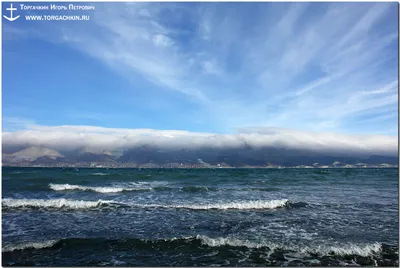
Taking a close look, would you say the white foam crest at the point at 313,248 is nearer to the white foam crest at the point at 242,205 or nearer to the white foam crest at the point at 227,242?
the white foam crest at the point at 227,242

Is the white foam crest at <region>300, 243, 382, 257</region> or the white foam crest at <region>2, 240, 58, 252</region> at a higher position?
the white foam crest at <region>300, 243, 382, 257</region>

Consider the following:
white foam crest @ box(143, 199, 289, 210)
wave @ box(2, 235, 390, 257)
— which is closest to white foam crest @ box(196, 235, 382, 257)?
wave @ box(2, 235, 390, 257)

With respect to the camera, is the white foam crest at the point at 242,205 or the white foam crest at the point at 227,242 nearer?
the white foam crest at the point at 227,242

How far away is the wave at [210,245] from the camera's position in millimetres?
7473

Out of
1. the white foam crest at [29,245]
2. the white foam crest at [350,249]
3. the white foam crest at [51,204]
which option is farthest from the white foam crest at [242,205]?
the white foam crest at [29,245]

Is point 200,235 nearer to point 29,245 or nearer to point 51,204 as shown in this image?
point 29,245

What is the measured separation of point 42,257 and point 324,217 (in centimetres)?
1207

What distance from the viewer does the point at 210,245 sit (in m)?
8.02

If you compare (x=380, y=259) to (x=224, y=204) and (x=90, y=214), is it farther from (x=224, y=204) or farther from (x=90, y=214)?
(x=90, y=214)

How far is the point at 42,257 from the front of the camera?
725 cm

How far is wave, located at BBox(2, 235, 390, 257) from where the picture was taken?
7.47 metres

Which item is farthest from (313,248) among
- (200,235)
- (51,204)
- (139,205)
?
(51,204)

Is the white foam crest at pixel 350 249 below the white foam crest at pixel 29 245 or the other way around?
the other way around

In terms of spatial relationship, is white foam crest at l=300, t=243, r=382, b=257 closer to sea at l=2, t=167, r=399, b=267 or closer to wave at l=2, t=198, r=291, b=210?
sea at l=2, t=167, r=399, b=267
